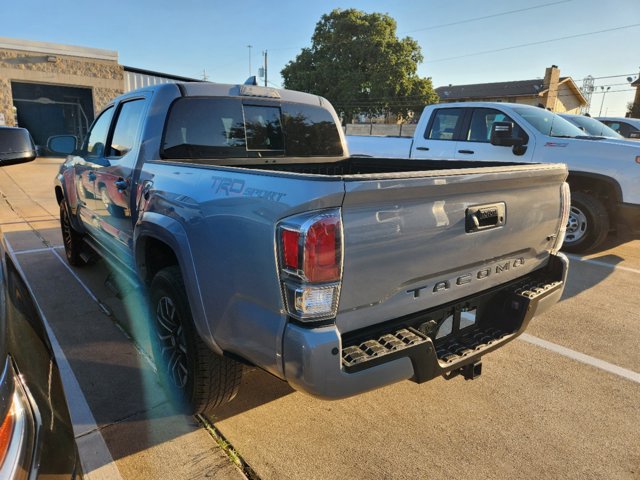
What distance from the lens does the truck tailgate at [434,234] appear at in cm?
187

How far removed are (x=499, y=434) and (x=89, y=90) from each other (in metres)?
27.2

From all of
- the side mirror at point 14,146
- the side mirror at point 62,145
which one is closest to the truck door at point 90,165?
the side mirror at point 62,145

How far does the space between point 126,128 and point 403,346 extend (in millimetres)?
2906

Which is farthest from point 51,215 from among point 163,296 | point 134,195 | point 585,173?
point 585,173

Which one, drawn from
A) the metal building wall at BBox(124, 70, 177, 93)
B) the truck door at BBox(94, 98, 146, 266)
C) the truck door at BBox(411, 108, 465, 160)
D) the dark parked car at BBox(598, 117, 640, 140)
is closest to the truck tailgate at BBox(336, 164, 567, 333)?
the truck door at BBox(94, 98, 146, 266)

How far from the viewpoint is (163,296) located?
271 cm

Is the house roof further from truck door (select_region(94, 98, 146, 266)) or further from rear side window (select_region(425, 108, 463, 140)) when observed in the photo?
truck door (select_region(94, 98, 146, 266))

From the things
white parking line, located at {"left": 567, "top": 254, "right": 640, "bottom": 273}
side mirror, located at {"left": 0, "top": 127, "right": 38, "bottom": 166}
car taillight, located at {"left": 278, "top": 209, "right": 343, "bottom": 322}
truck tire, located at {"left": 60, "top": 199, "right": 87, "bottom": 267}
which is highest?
side mirror, located at {"left": 0, "top": 127, "right": 38, "bottom": 166}

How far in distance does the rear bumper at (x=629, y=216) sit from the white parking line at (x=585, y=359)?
10.6 ft

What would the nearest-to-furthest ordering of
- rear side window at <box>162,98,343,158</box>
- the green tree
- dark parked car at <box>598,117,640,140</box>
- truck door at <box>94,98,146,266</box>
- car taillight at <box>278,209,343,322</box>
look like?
car taillight at <box>278,209,343,322</box> < rear side window at <box>162,98,343,158</box> < truck door at <box>94,98,146,266</box> < dark parked car at <box>598,117,640,140</box> < the green tree

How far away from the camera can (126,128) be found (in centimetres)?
362

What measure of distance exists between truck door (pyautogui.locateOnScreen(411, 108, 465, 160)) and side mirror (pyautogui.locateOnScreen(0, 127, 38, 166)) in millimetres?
6290

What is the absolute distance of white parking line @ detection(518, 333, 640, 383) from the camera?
3291mm

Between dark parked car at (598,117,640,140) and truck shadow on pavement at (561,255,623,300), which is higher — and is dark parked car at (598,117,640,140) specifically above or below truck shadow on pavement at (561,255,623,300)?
above
